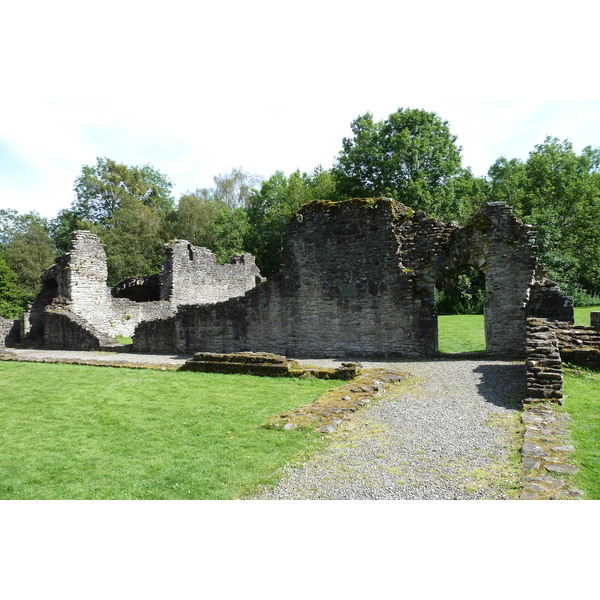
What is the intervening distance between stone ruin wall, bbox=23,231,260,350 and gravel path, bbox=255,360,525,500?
14.7 m

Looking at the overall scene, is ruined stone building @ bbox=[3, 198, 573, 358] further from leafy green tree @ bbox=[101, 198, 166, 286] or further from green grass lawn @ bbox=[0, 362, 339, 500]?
leafy green tree @ bbox=[101, 198, 166, 286]

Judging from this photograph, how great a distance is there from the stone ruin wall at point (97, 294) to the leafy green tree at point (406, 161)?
463 inches

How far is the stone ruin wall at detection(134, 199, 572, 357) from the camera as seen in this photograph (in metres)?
12.3

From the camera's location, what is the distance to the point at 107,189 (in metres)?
48.2

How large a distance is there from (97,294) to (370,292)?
14.2 m

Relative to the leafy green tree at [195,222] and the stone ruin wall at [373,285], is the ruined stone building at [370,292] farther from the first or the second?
the leafy green tree at [195,222]

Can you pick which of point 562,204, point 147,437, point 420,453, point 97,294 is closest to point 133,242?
point 97,294

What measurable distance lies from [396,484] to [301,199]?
38.7 metres

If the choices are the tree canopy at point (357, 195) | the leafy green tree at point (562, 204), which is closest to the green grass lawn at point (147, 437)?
the tree canopy at point (357, 195)

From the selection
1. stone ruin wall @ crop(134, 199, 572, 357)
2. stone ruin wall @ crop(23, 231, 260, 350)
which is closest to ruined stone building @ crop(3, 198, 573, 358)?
stone ruin wall @ crop(134, 199, 572, 357)

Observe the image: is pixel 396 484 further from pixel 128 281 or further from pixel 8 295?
pixel 8 295

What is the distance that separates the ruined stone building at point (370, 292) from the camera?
40.3 ft

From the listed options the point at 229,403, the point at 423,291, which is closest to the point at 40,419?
the point at 229,403

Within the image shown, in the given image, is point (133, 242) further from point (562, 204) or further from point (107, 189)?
point (562, 204)
